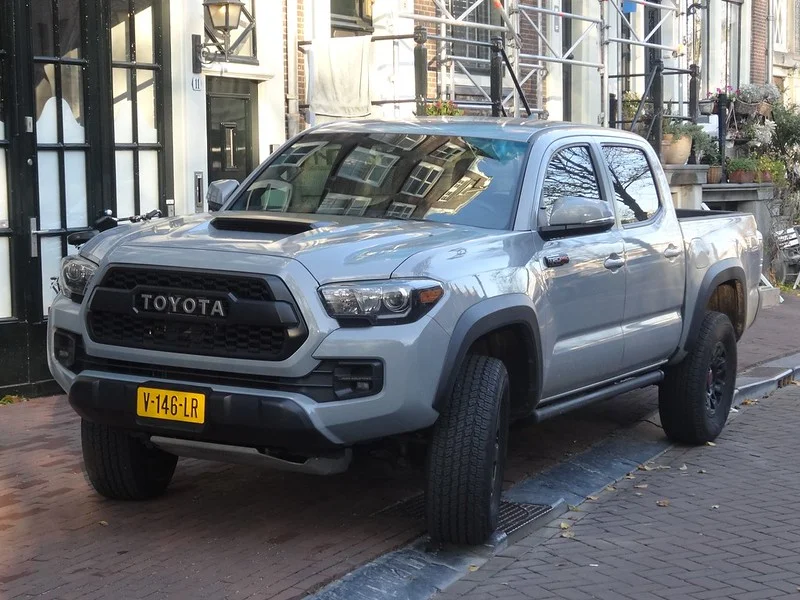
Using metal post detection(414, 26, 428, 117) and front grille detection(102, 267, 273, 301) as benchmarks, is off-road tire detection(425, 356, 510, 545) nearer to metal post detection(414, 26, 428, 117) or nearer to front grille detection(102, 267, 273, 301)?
front grille detection(102, 267, 273, 301)

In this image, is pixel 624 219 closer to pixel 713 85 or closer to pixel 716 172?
pixel 716 172

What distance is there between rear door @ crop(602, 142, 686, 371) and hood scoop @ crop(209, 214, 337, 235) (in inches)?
79.6

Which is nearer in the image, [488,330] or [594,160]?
[488,330]

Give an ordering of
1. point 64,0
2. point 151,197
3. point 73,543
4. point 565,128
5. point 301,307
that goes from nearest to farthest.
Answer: point 301,307, point 73,543, point 565,128, point 64,0, point 151,197

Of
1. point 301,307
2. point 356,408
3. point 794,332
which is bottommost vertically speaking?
point 794,332

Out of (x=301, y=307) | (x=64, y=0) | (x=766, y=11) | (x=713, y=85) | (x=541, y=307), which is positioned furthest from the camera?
(x=766, y=11)

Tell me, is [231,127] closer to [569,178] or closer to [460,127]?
[460,127]

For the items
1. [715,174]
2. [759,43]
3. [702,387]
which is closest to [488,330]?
[702,387]

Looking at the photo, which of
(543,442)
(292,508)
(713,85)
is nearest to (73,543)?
(292,508)

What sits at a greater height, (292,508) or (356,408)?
(356,408)

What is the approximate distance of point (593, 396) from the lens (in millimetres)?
6574

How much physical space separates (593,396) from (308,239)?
2.07 m

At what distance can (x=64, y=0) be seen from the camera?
30.3 ft

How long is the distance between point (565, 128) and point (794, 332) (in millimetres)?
7640
